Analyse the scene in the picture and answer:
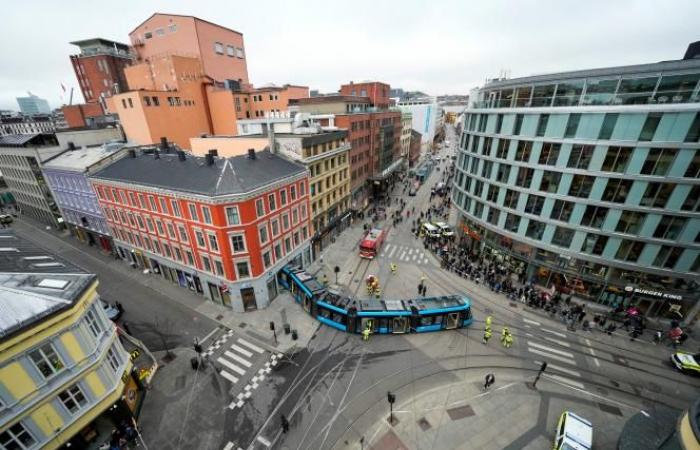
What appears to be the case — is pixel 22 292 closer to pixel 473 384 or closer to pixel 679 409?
pixel 473 384

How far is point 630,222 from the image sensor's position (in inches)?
1055

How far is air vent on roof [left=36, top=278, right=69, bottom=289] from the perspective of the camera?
15180 millimetres

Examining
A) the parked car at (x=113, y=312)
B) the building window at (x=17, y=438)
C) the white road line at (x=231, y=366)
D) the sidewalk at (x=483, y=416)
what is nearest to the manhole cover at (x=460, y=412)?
the sidewalk at (x=483, y=416)

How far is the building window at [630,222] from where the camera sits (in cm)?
2640

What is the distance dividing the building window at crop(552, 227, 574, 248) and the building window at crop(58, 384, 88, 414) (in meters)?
44.0

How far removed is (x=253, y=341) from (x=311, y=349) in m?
5.98

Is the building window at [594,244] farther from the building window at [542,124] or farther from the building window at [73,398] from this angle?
the building window at [73,398]

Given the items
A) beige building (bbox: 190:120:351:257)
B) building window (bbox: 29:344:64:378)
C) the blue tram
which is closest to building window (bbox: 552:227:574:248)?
the blue tram

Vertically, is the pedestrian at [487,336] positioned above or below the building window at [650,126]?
below

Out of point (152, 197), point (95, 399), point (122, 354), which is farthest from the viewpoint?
point (152, 197)

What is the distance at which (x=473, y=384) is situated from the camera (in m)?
22.1

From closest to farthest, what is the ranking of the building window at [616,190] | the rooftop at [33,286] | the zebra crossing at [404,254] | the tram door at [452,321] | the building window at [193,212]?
the rooftop at [33,286] < the building window at [616,190] < the building window at [193,212] < the tram door at [452,321] < the zebra crossing at [404,254]

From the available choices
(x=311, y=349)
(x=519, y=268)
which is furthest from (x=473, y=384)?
(x=519, y=268)

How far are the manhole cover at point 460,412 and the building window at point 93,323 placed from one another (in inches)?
979
